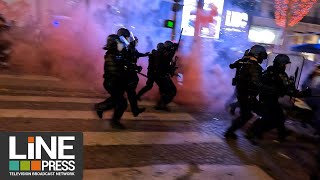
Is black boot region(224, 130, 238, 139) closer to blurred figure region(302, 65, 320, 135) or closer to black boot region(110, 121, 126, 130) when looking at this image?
blurred figure region(302, 65, 320, 135)

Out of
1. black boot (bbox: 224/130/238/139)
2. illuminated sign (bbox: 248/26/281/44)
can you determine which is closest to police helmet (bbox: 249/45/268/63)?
black boot (bbox: 224/130/238/139)

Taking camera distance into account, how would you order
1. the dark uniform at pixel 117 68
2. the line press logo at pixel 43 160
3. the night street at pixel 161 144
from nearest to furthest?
1. the line press logo at pixel 43 160
2. the night street at pixel 161 144
3. the dark uniform at pixel 117 68

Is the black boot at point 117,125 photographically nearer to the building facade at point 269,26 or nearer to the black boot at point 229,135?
the black boot at point 229,135

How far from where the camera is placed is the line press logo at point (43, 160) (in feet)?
11.5

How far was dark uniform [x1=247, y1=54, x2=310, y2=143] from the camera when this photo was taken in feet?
17.4

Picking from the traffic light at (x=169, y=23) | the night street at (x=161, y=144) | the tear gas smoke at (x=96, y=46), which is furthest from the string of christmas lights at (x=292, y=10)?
the night street at (x=161, y=144)

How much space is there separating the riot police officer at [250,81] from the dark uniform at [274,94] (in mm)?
195

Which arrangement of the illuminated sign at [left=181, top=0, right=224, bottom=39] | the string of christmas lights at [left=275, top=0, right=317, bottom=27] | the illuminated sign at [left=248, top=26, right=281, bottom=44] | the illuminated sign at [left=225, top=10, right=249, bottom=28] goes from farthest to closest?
the illuminated sign at [left=248, top=26, right=281, bottom=44] < the illuminated sign at [left=225, top=10, right=249, bottom=28] < the string of christmas lights at [left=275, top=0, right=317, bottom=27] < the illuminated sign at [left=181, top=0, right=224, bottom=39]

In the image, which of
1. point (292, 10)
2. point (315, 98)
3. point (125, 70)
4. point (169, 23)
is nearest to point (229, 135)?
point (315, 98)

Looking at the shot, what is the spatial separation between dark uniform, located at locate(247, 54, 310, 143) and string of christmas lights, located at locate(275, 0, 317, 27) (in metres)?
13.5

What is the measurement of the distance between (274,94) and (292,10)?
14.6m

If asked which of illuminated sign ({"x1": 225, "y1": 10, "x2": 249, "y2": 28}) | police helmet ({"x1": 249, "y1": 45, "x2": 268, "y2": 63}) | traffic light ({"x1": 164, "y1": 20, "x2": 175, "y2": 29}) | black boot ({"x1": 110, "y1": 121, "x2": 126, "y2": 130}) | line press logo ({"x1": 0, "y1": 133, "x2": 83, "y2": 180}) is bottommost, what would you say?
black boot ({"x1": 110, "y1": 121, "x2": 126, "y2": 130})

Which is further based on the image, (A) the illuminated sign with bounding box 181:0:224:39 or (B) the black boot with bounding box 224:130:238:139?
(A) the illuminated sign with bounding box 181:0:224:39

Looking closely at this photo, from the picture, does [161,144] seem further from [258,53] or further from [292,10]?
[292,10]
